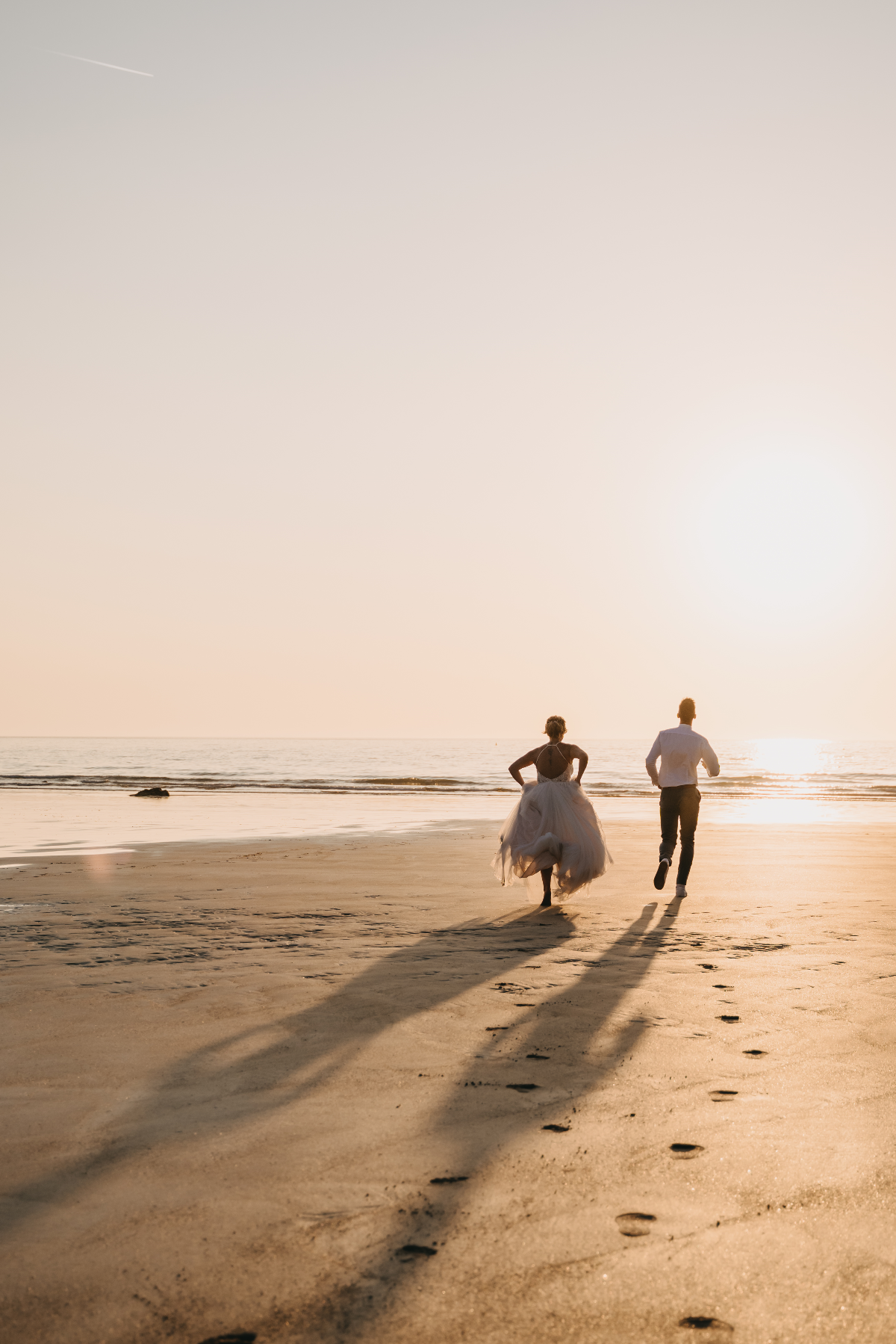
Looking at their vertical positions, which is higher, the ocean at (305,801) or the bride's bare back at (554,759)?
the bride's bare back at (554,759)

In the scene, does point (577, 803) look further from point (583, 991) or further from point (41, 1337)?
point (41, 1337)

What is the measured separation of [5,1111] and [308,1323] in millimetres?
2136

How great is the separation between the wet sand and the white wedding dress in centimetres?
168

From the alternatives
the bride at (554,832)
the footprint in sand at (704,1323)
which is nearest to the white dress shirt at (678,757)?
the bride at (554,832)

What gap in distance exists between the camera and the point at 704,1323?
261cm

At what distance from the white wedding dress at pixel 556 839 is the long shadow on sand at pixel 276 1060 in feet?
7.35

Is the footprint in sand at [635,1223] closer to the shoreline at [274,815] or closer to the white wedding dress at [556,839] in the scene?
the white wedding dress at [556,839]

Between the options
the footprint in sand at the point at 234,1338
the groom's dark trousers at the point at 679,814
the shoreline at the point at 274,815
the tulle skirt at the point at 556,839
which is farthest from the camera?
the shoreline at the point at 274,815

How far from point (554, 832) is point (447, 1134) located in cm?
640

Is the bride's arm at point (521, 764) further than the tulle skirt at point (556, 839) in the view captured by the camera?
Yes

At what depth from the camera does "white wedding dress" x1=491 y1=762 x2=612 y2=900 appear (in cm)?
1009

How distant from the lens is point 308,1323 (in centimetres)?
→ 259

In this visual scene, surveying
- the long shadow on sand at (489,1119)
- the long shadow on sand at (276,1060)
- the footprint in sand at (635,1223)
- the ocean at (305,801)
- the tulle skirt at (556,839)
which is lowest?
the ocean at (305,801)

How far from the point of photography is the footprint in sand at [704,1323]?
2582mm
